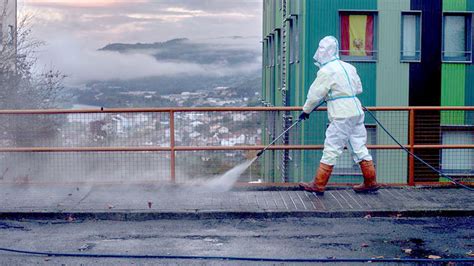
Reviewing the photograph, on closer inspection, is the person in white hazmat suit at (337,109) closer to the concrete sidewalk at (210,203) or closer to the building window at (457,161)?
the concrete sidewalk at (210,203)

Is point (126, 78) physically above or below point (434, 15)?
below

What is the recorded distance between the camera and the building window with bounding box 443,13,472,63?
23547mm

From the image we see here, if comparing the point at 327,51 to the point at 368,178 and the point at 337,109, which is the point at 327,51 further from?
the point at 368,178

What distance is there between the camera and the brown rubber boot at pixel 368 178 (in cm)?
1094

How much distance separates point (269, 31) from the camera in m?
34.5

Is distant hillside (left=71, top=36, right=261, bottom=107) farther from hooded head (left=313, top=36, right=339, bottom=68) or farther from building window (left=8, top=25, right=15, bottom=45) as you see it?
hooded head (left=313, top=36, right=339, bottom=68)

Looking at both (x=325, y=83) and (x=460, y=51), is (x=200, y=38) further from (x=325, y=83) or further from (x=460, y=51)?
(x=325, y=83)

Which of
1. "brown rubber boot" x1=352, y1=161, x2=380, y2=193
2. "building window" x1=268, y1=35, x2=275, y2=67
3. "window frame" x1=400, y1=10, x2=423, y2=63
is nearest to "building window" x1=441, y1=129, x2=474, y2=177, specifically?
"brown rubber boot" x1=352, y1=161, x2=380, y2=193

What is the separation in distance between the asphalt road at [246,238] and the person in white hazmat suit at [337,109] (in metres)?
1.11

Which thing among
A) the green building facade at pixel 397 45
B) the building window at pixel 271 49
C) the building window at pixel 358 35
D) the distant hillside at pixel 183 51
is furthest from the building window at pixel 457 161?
the building window at pixel 271 49

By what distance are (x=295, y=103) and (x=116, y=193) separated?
13.7 metres

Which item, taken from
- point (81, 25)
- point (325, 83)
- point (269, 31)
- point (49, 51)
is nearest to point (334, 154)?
point (325, 83)

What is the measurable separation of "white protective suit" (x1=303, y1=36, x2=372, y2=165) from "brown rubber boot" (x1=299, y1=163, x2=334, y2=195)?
91 mm

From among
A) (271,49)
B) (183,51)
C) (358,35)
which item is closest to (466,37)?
(358,35)
